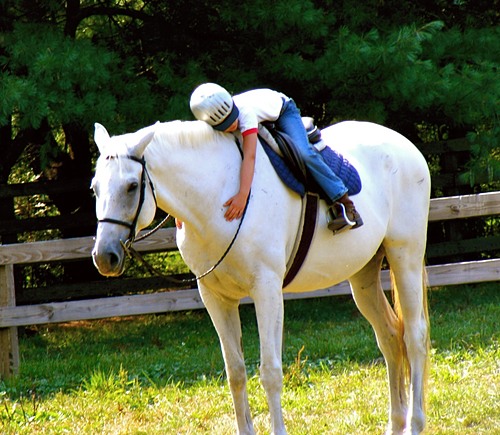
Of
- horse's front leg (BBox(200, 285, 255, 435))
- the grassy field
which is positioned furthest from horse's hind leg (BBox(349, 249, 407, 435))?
horse's front leg (BBox(200, 285, 255, 435))

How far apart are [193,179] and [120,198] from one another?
0.48 meters

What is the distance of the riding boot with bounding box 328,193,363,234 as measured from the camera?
15.7ft

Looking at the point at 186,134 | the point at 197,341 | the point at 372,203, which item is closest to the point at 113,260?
the point at 186,134

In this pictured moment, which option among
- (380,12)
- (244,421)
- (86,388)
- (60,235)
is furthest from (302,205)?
(60,235)

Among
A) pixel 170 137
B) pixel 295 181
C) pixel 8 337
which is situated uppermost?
pixel 170 137

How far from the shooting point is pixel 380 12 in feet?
32.9

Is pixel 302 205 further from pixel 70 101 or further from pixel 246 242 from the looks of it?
pixel 70 101

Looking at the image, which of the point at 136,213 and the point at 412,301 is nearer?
the point at 136,213

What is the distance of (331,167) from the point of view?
4941mm

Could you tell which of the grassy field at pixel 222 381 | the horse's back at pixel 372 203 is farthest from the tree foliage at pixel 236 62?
the horse's back at pixel 372 203

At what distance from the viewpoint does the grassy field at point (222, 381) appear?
5.64m

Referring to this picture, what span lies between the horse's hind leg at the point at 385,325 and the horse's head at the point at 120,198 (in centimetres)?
189

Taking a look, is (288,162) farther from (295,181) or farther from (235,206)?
(235,206)

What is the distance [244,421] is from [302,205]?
1261 mm
